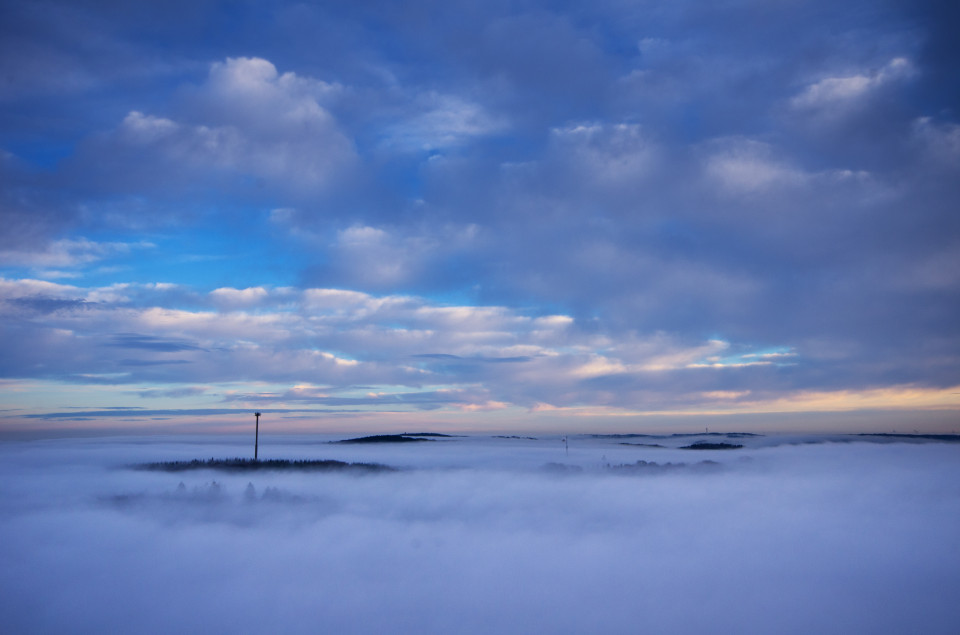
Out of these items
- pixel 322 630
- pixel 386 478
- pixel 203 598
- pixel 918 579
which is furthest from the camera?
pixel 386 478

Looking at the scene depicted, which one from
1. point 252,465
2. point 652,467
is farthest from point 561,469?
point 252,465

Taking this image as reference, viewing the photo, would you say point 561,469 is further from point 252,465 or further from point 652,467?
point 252,465

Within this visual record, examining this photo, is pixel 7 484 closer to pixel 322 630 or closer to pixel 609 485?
pixel 322 630

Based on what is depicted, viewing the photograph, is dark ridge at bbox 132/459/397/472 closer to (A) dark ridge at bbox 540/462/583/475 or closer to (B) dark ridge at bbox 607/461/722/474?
(A) dark ridge at bbox 540/462/583/475

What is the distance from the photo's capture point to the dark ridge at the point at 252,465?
61.2 meters

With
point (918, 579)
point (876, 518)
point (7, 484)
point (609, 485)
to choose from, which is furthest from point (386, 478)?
point (876, 518)

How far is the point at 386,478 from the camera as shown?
2677 inches

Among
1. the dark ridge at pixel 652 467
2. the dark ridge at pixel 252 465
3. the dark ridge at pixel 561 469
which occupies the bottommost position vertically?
the dark ridge at pixel 561 469

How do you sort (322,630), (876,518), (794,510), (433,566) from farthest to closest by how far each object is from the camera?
1. (876,518)
2. (794,510)
3. (433,566)
4. (322,630)

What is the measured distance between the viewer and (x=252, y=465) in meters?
63.0

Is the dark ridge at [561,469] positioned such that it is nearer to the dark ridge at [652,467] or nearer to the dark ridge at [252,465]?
the dark ridge at [652,467]

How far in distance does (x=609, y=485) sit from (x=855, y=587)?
98.3 ft

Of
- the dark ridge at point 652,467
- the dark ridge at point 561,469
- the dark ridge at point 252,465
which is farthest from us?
the dark ridge at point 561,469

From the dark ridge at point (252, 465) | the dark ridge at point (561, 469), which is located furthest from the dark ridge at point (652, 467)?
the dark ridge at point (252, 465)
